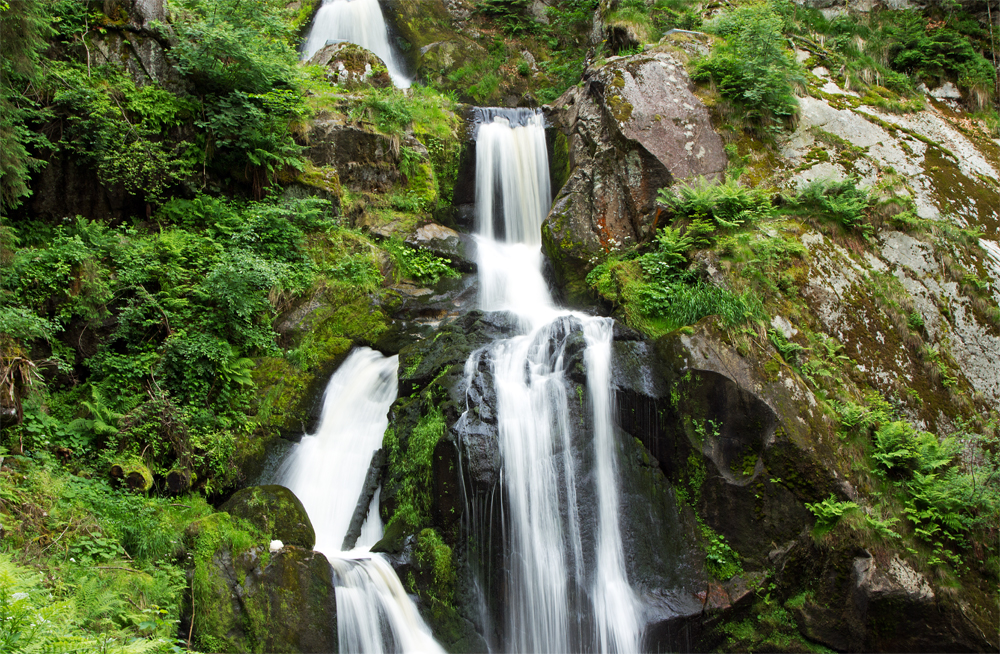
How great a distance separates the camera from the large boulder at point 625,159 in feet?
33.6

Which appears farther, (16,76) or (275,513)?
(16,76)

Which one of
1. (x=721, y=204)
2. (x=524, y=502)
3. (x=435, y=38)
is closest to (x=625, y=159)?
(x=721, y=204)

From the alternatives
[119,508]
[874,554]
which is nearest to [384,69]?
[119,508]

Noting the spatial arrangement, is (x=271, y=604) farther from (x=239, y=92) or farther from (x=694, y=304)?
(x=239, y=92)

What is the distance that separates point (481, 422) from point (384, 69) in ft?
34.0

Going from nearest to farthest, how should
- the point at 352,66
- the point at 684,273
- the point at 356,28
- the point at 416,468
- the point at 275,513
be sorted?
the point at 275,513 → the point at 416,468 → the point at 684,273 → the point at 352,66 → the point at 356,28

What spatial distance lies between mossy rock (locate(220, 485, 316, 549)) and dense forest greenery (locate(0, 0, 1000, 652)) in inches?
7.0

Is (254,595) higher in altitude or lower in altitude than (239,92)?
lower

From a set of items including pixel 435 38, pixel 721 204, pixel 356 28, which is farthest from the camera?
pixel 435 38

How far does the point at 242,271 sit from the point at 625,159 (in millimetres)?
6819

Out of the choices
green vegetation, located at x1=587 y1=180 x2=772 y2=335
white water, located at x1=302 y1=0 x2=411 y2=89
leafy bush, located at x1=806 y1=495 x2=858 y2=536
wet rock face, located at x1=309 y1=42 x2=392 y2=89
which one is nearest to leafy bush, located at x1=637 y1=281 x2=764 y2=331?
green vegetation, located at x1=587 y1=180 x2=772 y2=335

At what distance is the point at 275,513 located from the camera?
20.6 feet

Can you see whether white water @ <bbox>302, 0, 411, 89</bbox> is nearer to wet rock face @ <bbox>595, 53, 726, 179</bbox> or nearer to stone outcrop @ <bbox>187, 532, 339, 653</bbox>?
wet rock face @ <bbox>595, 53, 726, 179</bbox>

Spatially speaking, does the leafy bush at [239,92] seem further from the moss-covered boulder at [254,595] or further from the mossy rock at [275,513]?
the moss-covered boulder at [254,595]
